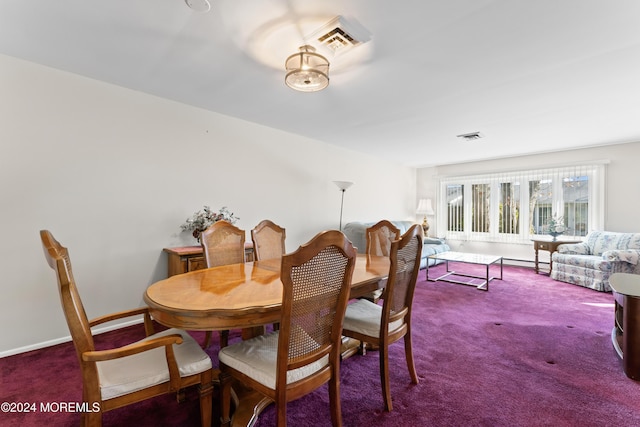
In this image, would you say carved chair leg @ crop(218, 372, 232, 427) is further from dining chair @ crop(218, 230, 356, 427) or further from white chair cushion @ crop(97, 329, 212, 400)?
white chair cushion @ crop(97, 329, 212, 400)

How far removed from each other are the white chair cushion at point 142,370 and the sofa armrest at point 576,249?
→ 18.6 feet

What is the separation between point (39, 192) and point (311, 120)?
2.85 meters

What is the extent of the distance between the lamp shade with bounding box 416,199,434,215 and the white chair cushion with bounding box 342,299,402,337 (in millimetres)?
5274

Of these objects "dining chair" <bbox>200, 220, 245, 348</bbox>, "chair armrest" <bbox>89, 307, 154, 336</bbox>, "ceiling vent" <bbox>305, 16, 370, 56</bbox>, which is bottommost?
"chair armrest" <bbox>89, 307, 154, 336</bbox>

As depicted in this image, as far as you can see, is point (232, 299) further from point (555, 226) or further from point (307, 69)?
point (555, 226)

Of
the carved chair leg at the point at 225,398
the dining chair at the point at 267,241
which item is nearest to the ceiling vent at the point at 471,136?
the dining chair at the point at 267,241

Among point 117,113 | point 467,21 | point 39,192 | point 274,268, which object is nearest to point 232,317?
point 274,268

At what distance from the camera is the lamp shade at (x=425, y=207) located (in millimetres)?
→ 6832

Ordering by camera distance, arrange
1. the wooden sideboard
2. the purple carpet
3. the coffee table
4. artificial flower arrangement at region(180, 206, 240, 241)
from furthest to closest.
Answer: the coffee table
artificial flower arrangement at region(180, 206, 240, 241)
the wooden sideboard
the purple carpet

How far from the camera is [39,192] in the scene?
Result: 7.98 feet

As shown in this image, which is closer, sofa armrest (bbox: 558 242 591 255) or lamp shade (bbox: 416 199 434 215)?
sofa armrest (bbox: 558 242 591 255)

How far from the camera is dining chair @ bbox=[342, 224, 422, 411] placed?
1.67 m

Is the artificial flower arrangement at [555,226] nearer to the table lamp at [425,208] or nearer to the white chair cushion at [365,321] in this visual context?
the table lamp at [425,208]

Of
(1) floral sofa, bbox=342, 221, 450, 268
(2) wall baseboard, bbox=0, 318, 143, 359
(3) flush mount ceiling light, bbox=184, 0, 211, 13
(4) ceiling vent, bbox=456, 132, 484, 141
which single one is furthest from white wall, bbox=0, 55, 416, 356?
(4) ceiling vent, bbox=456, 132, 484, 141
